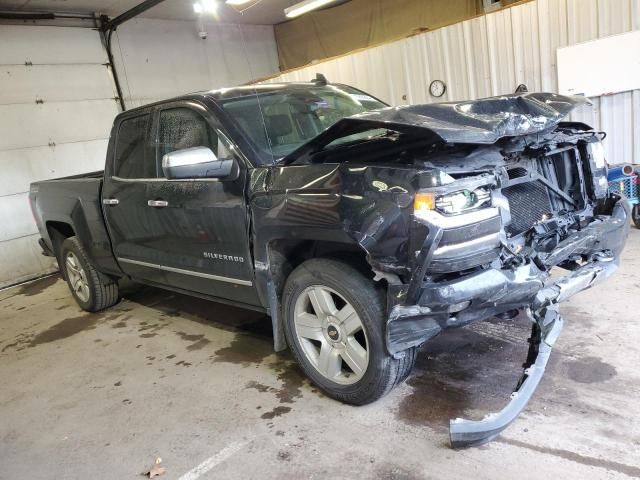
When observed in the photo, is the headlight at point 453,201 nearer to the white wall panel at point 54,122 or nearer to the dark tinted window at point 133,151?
the dark tinted window at point 133,151

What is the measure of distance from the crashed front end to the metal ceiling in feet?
26.7

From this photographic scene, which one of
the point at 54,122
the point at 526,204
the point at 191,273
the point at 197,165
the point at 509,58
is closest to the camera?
the point at 526,204

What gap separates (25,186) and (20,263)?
125cm

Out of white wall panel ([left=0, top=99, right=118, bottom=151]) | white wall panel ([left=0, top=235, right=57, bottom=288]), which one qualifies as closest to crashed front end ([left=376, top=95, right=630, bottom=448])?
white wall panel ([left=0, top=235, right=57, bottom=288])

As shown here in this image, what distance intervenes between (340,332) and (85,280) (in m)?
3.57

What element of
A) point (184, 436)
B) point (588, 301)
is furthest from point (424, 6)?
point (184, 436)

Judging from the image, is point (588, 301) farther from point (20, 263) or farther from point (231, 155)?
point (20, 263)

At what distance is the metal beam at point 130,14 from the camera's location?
8.54m

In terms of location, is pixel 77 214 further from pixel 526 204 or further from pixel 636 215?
pixel 636 215

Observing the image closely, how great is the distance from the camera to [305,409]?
9.35ft

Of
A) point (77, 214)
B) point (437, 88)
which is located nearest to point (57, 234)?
point (77, 214)

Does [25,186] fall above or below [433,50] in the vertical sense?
below

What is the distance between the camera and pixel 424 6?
969 centimetres

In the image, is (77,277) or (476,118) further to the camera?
(77,277)
